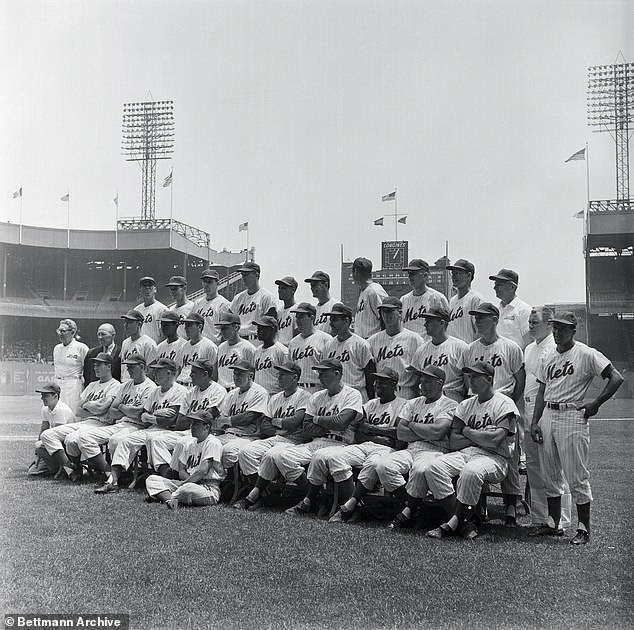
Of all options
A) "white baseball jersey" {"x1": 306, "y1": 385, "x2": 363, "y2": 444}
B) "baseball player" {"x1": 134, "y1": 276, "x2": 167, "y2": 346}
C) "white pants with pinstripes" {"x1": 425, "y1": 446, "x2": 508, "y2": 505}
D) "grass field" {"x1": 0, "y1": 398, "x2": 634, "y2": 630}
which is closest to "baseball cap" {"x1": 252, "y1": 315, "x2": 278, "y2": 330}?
"white baseball jersey" {"x1": 306, "y1": 385, "x2": 363, "y2": 444}

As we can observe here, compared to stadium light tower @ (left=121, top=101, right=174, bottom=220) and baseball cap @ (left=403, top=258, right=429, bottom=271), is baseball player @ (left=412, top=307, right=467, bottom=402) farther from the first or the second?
stadium light tower @ (left=121, top=101, right=174, bottom=220)

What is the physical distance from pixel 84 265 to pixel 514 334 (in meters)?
36.5

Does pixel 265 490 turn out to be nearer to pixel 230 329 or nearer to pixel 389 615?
pixel 230 329

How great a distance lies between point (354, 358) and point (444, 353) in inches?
35.7

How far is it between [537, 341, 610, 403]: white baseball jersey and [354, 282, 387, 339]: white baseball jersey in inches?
80.0

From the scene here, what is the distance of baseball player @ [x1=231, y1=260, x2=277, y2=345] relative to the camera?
7.79 metres

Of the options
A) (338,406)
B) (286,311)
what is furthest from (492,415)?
(286,311)

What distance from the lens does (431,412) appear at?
223 inches

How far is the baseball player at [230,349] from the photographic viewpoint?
727 cm

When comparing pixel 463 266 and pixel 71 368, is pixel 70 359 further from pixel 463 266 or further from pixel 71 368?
pixel 463 266

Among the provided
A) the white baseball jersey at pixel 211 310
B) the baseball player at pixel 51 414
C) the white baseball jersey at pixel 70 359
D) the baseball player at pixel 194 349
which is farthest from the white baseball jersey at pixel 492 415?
the white baseball jersey at pixel 70 359

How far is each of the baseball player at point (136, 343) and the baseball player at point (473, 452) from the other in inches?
153

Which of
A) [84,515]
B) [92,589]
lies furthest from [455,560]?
[84,515]

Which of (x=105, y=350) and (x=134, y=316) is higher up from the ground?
(x=134, y=316)
